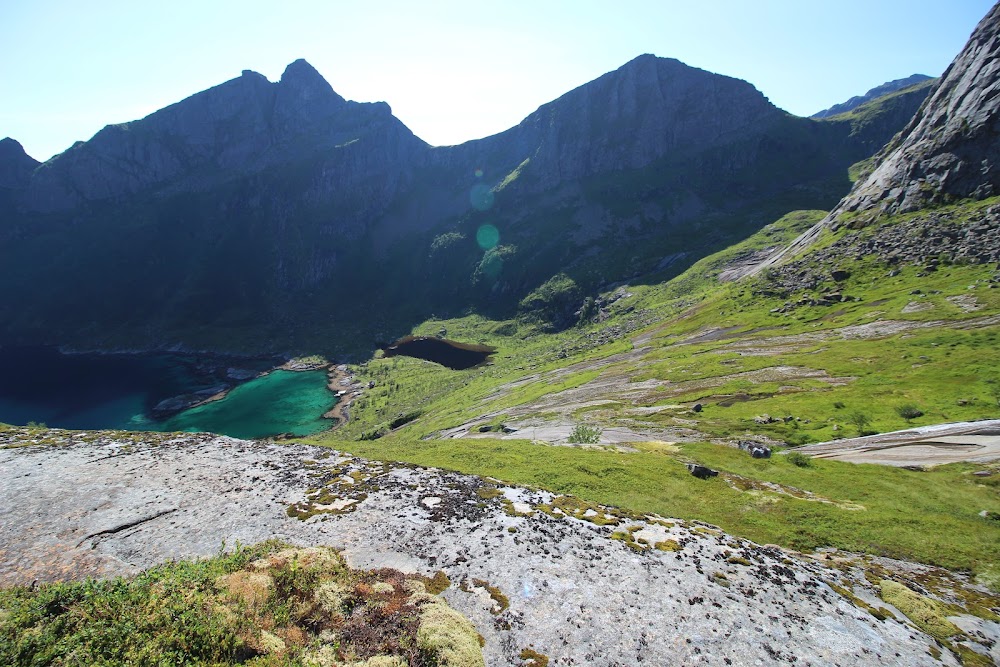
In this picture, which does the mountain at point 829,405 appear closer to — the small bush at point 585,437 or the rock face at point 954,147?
the small bush at point 585,437

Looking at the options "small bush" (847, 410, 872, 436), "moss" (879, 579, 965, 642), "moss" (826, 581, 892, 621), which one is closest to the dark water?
"small bush" (847, 410, 872, 436)

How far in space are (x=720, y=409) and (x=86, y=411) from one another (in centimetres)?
19942

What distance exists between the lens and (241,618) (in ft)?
43.1

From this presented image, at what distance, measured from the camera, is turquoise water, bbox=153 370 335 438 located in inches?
5049

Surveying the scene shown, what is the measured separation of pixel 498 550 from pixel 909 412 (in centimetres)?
5050

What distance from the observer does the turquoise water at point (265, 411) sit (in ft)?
421

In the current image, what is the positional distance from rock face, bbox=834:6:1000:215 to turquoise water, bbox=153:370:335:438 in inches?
7175

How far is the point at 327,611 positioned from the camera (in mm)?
15539

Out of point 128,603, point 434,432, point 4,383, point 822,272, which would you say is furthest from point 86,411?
point 822,272

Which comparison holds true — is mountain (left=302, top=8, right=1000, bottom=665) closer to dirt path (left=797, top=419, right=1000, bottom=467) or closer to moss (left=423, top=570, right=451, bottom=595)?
dirt path (left=797, top=419, right=1000, bottom=467)

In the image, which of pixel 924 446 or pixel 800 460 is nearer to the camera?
pixel 924 446

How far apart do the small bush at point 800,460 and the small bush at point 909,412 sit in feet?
51.4

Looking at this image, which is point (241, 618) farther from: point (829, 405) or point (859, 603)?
point (829, 405)

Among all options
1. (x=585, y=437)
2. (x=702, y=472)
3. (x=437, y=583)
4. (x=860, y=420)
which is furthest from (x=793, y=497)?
(x=437, y=583)
